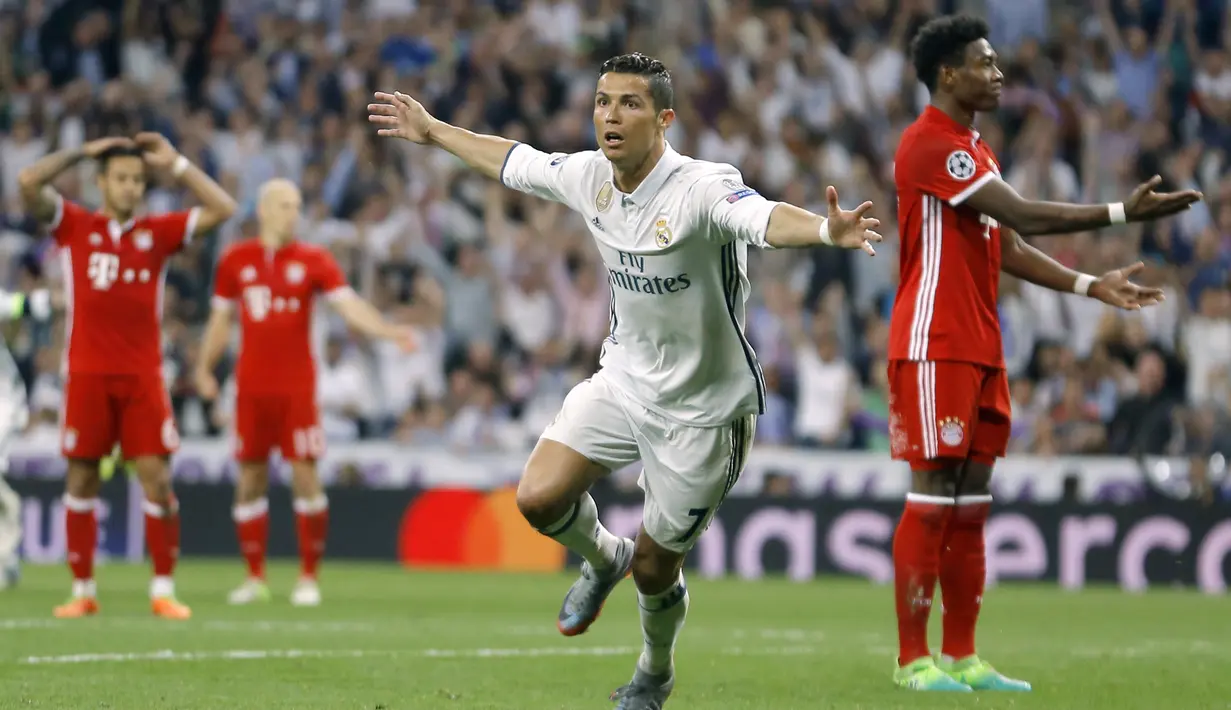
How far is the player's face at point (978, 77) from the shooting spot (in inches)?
304

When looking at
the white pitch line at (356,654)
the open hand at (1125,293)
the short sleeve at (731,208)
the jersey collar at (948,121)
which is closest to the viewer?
the short sleeve at (731,208)

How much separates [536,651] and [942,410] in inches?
107

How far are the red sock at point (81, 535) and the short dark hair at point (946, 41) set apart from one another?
6210mm

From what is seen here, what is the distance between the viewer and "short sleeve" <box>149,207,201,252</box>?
1148 cm

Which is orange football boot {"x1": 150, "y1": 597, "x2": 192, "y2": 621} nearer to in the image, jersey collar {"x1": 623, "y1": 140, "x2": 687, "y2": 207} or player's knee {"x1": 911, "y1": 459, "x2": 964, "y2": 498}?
player's knee {"x1": 911, "y1": 459, "x2": 964, "y2": 498}

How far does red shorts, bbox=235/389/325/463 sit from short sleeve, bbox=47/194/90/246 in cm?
195

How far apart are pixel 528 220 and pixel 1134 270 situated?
1313 centimetres

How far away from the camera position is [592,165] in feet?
22.8

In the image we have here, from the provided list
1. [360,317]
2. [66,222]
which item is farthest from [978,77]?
[66,222]

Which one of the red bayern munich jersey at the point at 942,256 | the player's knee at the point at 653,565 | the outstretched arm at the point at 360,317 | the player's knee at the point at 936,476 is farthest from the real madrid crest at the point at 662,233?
the outstretched arm at the point at 360,317

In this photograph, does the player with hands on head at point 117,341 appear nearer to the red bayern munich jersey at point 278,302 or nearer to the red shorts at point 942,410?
the red bayern munich jersey at point 278,302

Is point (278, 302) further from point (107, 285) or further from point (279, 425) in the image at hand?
point (107, 285)

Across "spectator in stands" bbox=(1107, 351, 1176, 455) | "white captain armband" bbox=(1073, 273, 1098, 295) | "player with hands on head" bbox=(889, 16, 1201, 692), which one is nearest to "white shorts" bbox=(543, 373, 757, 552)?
"player with hands on head" bbox=(889, 16, 1201, 692)

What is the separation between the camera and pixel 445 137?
7.33 meters
